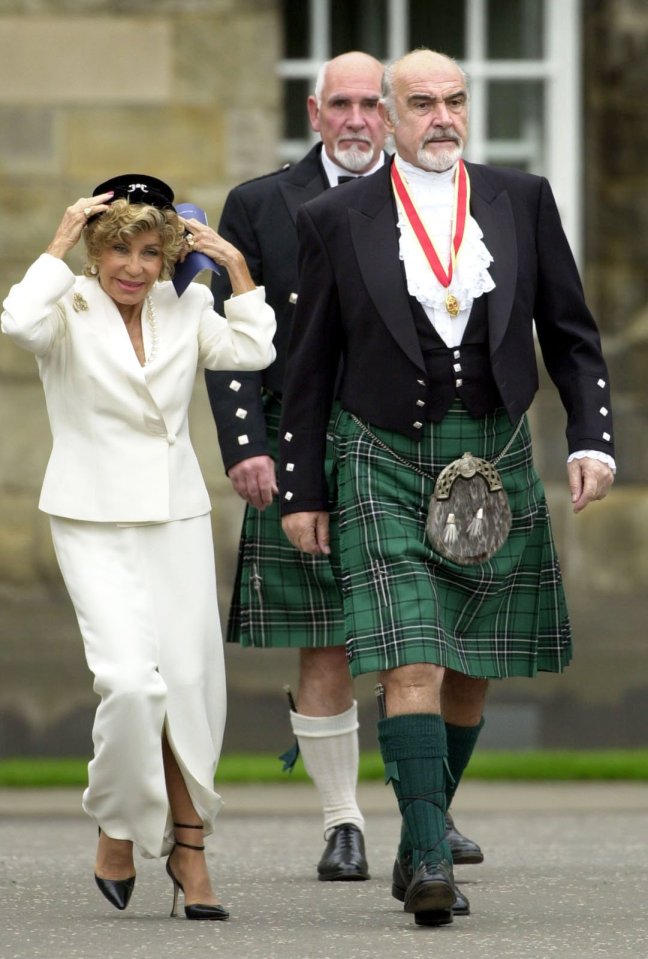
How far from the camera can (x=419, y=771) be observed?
5.73 metres

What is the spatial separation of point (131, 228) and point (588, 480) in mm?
1285

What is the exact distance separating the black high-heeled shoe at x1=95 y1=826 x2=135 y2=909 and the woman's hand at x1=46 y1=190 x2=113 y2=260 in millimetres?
1486

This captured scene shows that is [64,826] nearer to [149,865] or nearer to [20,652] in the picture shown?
[149,865]

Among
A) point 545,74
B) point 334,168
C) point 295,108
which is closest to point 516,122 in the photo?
point 545,74

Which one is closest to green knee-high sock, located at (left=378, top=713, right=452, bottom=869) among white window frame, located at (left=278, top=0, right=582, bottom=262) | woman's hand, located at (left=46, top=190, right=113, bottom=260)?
woman's hand, located at (left=46, top=190, right=113, bottom=260)

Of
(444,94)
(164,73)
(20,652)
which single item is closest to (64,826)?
(20,652)

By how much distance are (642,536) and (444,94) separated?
17.0ft

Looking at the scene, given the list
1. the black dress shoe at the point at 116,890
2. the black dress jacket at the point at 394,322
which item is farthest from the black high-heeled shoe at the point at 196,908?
the black dress jacket at the point at 394,322

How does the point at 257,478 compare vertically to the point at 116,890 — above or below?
above

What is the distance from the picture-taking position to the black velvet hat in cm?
596

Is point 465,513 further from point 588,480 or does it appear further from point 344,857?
point 344,857

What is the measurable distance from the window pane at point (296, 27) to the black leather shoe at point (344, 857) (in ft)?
17.2

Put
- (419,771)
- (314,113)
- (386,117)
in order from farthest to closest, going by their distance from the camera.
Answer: (314,113)
(386,117)
(419,771)

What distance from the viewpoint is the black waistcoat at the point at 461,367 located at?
602 centimetres
